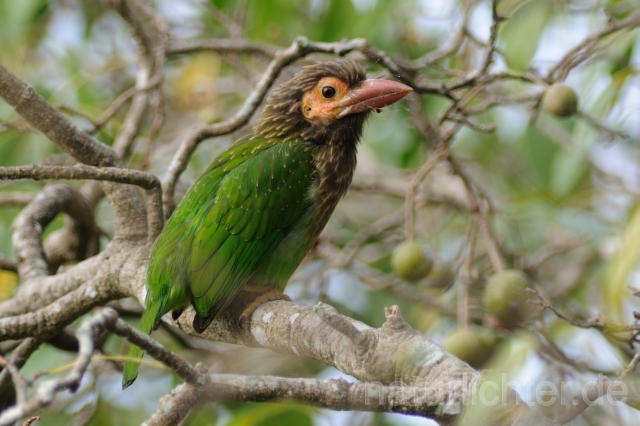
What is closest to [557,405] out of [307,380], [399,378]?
[399,378]

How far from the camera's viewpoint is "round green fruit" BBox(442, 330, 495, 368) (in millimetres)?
2963

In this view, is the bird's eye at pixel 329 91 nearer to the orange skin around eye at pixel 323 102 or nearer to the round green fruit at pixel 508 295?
the orange skin around eye at pixel 323 102

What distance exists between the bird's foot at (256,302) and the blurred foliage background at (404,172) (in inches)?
13.1

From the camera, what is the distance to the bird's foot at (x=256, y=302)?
2.73 m

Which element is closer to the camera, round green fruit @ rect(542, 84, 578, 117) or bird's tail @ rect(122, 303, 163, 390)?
bird's tail @ rect(122, 303, 163, 390)

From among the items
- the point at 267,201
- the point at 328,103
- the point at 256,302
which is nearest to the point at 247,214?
the point at 267,201

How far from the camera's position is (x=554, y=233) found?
180 inches

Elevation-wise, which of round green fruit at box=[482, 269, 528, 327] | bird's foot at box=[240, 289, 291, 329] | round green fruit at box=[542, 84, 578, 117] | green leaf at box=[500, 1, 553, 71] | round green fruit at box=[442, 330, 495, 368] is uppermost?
green leaf at box=[500, 1, 553, 71]

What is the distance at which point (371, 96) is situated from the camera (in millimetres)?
3240

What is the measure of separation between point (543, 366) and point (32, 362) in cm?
245

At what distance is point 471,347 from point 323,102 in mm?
1196

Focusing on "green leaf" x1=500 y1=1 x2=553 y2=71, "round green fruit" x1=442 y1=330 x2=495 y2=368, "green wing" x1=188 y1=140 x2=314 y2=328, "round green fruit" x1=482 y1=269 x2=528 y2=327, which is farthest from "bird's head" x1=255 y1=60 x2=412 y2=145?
"round green fruit" x1=442 y1=330 x2=495 y2=368

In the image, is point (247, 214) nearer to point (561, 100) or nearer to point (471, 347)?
point (471, 347)

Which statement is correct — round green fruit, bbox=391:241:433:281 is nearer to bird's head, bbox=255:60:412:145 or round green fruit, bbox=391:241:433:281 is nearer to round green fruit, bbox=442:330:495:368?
round green fruit, bbox=442:330:495:368
